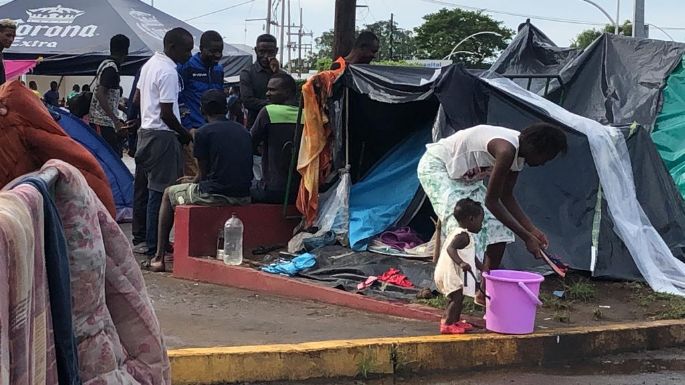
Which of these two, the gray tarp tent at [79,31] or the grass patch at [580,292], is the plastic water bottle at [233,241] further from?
the gray tarp tent at [79,31]

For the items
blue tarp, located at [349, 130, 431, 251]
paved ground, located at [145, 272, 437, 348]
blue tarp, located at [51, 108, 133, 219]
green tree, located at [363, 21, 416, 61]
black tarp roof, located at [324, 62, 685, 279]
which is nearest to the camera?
paved ground, located at [145, 272, 437, 348]

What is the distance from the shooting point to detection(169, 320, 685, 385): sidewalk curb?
15.5ft

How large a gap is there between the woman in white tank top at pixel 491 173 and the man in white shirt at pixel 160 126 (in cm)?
247

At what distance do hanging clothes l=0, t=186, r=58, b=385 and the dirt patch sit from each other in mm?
4400

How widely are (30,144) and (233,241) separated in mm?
4882

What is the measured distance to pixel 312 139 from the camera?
299 inches

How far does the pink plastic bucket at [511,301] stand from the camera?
204 inches

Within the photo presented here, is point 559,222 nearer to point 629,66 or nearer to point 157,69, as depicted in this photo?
point 629,66

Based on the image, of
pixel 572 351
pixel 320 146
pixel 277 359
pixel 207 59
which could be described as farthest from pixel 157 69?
pixel 572 351

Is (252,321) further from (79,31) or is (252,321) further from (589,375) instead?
(79,31)

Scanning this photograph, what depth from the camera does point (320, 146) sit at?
764 cm

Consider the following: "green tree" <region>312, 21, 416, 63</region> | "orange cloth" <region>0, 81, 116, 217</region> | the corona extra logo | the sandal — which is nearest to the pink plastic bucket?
the sandal

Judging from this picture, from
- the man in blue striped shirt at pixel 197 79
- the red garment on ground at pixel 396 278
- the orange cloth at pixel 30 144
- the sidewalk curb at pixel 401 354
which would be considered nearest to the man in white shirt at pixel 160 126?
the man in blue striped shirt at pixel 197 79

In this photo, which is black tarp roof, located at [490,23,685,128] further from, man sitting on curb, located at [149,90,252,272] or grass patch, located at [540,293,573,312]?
man sitting on curb, located at [149,90,252,272]
